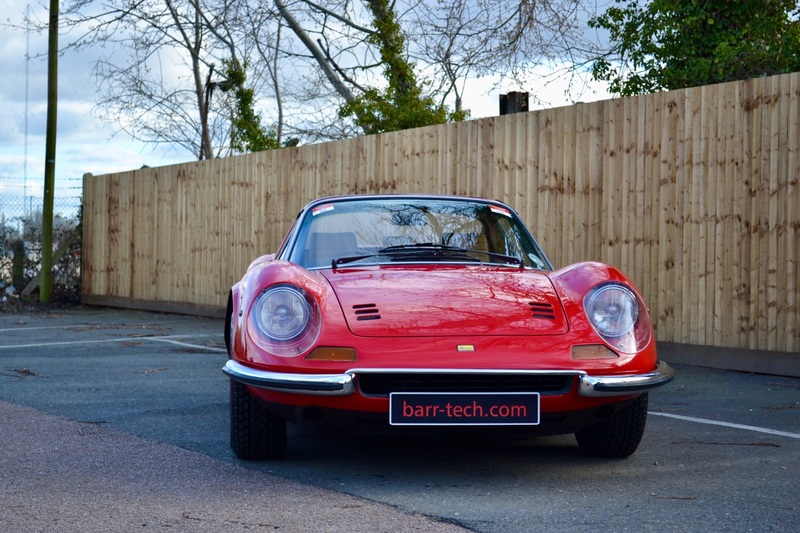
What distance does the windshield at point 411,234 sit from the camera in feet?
17.3

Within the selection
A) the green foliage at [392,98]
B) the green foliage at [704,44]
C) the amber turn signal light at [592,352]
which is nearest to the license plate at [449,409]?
the amber turn signal light at [592,352]

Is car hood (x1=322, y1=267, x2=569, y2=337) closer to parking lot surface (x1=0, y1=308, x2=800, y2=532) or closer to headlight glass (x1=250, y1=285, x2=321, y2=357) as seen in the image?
headlight glass (x1=250, y1=285, x2=321, y2=357)

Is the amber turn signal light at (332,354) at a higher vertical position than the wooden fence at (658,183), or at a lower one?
lower

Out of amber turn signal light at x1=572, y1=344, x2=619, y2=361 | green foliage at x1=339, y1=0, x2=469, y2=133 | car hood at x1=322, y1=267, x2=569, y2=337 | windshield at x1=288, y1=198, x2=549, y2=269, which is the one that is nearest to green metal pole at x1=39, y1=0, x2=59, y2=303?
green foliage at x1=339, y1=0, x2=469, y2=133

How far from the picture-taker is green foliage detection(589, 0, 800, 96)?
12500 millimetres

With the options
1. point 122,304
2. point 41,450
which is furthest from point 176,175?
point 41,450

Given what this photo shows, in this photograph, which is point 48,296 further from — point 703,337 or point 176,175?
point 703,337

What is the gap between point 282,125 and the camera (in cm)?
2544

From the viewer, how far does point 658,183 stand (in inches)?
344

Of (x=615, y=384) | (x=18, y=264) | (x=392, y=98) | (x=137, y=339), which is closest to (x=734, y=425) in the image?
(x=615, y=384)

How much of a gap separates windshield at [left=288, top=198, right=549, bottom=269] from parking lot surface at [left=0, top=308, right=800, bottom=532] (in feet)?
2.98

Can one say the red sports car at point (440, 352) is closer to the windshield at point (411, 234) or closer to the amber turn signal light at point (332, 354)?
the amber turn signal light at point (332, 354)

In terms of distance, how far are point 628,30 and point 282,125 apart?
12.4 m

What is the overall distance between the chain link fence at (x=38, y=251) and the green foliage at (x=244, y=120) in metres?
4.07
